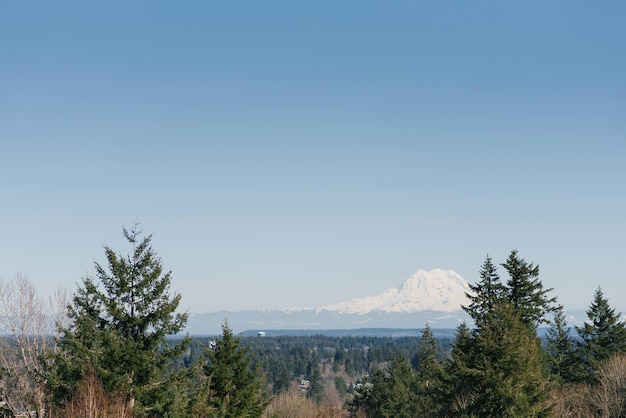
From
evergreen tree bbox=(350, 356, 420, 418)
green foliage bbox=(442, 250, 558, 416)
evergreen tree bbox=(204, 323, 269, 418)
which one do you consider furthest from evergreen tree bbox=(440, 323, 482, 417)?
evergreen tree bbox=(350, 356, 420, 418)

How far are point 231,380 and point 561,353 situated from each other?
4358 centimetres

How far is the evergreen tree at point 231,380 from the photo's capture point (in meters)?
35.6

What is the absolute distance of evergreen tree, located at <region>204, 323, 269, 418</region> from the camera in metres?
35.6

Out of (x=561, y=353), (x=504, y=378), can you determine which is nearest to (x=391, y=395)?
(x=561, y=353)

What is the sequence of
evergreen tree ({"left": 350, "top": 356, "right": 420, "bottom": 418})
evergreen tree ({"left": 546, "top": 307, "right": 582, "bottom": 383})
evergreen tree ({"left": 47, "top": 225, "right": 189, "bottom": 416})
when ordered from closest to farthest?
evergreen tree ({"left": 47, "top": 225, "right": 189, "bottom": 416}), evergreen tree ({"left": 546, "top": 307, "right": 582, "bottom": 383}), evergreen tree ({"left": 350, "top": 356, "right": 420, "bottom": 418})

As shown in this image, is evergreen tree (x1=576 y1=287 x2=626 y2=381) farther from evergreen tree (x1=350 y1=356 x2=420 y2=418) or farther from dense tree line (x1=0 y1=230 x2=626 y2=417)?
evergreen tree (x1=350 y1=356 x2=420 y2=418)

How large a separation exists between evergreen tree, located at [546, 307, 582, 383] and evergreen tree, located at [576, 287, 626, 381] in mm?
1657

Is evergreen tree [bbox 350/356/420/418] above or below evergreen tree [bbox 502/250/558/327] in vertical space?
below

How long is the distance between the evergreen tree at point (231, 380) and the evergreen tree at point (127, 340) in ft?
16.8

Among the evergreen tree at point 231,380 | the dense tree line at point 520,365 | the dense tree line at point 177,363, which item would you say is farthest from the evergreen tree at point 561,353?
the evergreen tree at point 231,380

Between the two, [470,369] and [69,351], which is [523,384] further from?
[69,351]

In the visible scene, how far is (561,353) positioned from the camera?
67.1 metres

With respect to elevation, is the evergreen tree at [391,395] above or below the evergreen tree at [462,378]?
below

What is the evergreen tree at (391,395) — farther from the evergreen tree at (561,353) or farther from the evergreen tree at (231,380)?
the evergreen tree at (231,380)
